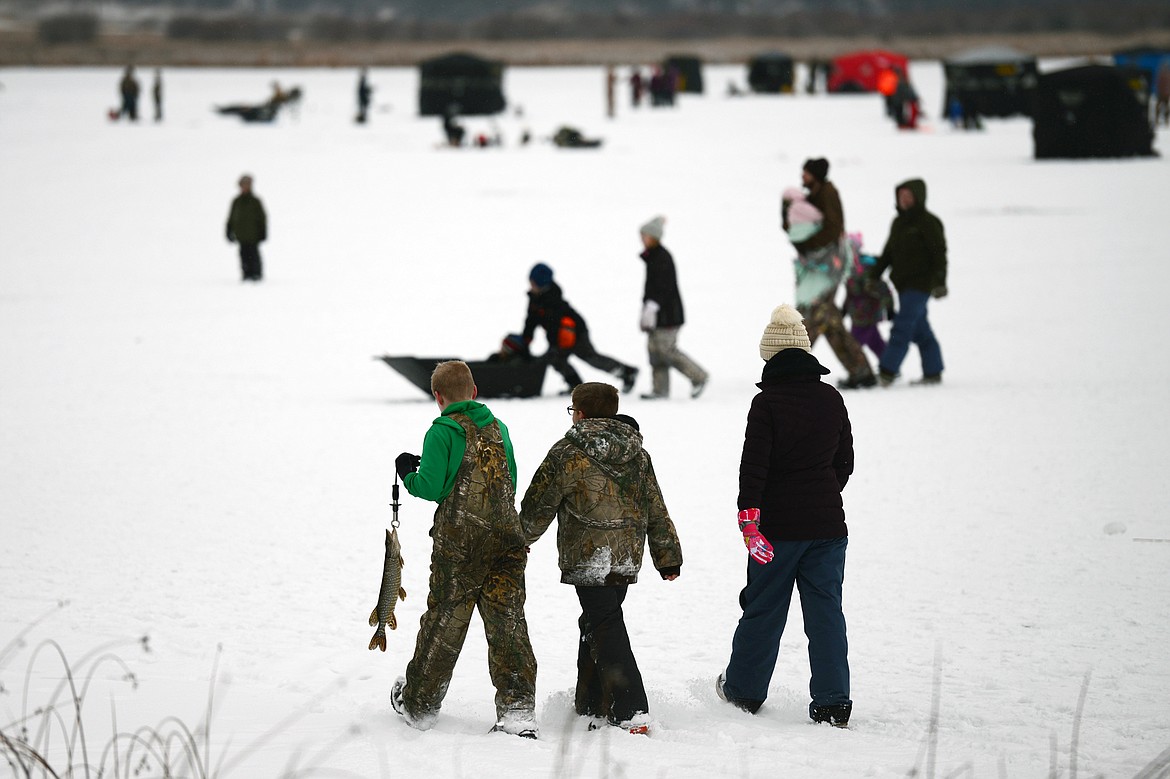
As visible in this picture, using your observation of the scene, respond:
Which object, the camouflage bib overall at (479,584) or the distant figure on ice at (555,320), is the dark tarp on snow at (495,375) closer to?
the distant figure on ice at (555,320)

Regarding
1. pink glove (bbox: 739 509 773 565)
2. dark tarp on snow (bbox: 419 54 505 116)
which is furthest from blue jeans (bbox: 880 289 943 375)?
dark tarp on snow (bbox: 419 54 505 116)

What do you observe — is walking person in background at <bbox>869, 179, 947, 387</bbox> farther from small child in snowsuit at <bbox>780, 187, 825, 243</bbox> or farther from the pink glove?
the pink glove

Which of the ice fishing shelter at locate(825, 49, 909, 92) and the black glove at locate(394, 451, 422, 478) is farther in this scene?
the ice fishing shelter at locate(825, 49, 909, 92)

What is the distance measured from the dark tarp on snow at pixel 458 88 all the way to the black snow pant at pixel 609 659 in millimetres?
40847

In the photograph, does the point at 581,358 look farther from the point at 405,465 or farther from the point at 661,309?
the point at 405,465

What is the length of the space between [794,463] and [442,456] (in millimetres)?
1165

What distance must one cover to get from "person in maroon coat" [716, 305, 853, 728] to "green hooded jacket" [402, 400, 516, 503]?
0.89 metres

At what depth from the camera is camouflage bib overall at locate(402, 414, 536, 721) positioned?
4.46 m

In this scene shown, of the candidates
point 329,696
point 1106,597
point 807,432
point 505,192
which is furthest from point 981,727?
point 505,192

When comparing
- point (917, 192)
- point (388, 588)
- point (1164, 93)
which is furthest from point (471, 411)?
point (1164, 93)

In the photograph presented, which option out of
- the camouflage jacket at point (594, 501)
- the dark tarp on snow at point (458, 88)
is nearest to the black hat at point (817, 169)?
the camouflage jacket at point (594, 501)

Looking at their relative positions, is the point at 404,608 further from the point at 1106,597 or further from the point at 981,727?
the point at 1106,597

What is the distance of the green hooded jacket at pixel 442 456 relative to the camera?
441 centimetres

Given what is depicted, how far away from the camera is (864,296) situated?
10789 mm
